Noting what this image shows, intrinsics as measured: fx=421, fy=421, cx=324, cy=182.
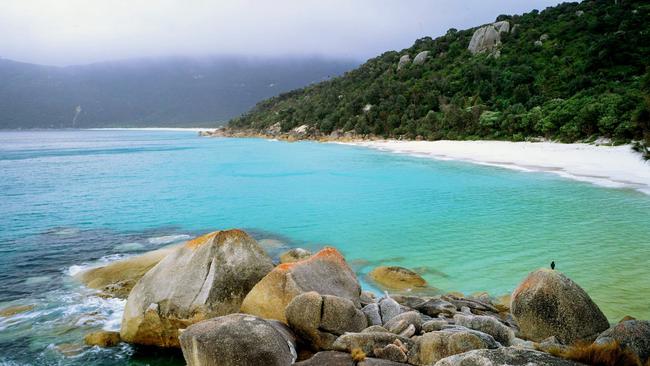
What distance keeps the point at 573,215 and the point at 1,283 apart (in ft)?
85.8

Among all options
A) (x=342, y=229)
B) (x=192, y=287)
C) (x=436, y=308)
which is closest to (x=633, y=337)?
(x=436, y=308)

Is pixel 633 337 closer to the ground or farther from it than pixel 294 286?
farther from it

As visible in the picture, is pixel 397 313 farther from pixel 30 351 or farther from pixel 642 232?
pixel 642 232

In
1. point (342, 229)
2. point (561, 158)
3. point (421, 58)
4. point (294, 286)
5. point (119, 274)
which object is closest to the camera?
point (294, 286)

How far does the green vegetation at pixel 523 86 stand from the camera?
173ft

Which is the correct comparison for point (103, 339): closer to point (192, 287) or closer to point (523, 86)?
point (192, 287)

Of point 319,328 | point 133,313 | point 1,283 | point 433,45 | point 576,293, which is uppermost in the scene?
point 433,45

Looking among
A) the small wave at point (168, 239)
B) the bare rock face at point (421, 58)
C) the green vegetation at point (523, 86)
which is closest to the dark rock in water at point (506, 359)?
the small wave at point (168, 239)

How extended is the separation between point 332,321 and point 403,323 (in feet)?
4.74

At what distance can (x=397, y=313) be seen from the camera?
9.69m

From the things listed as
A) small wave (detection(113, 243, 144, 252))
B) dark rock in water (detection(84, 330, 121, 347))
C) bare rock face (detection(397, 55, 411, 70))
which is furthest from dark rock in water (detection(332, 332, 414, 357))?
bare rock face (detection(397, 55, 411, 70))

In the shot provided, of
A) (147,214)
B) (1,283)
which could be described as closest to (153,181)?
(147,214)

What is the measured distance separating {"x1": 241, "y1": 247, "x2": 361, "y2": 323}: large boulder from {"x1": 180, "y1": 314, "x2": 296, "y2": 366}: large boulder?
205cm

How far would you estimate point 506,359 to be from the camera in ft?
14.7
